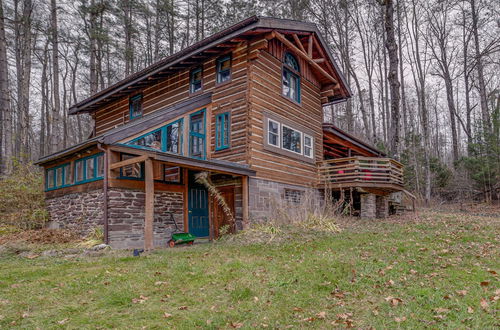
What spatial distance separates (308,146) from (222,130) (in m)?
4.65

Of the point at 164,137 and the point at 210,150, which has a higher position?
the point at 164,137

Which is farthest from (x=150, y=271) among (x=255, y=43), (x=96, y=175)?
(x=255, y=43)

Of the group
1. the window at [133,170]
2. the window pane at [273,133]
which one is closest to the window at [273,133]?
the window pane at [273,133]

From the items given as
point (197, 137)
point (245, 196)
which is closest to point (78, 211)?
point (197, 137)

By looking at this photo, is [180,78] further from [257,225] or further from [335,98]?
[335,98]

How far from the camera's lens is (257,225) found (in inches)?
436

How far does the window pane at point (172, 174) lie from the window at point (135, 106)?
442 centimetres

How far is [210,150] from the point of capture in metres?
12.6

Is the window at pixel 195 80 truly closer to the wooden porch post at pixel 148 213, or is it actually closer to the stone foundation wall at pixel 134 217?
the stone foundation wall at pixel 134 217

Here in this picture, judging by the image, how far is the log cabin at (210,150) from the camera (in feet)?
33.9

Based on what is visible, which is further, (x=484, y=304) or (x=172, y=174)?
(x=172, y=174)

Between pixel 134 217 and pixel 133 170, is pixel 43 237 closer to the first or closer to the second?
pixel 134 217

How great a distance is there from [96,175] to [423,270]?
374 inches

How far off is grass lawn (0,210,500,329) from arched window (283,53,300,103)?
27.0 feet
